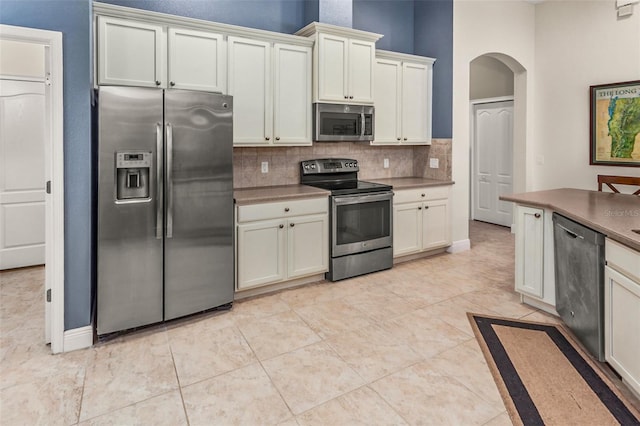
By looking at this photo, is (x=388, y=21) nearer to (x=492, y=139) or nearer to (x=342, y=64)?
(x=342, y=64)

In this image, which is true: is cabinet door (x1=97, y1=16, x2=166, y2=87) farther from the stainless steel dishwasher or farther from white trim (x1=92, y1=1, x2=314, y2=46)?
the stainless steel dishwasher

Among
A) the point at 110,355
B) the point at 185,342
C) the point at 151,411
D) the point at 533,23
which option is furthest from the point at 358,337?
the point at 533,23

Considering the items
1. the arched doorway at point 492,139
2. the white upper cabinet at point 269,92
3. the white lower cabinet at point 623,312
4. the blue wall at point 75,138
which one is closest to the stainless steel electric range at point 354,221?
the white upper cabinet at point 269,92

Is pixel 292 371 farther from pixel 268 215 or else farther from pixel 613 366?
pixel 613 366

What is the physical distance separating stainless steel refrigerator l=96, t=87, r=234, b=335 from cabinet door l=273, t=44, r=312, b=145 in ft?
2.83

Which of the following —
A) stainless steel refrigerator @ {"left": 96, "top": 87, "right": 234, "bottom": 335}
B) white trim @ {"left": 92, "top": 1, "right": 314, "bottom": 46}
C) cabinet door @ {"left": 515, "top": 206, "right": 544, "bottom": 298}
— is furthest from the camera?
cabinet door @ {"left": 515, "top": 206, "right": 544, "bottom": 298}

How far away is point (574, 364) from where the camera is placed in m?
2.48

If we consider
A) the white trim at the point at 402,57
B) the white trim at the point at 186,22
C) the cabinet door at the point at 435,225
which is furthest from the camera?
the cabinet door at the point at 435,225

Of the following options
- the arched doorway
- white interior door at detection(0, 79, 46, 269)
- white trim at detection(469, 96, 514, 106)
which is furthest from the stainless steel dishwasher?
white interior door at detection(0, 79, 46, 269)

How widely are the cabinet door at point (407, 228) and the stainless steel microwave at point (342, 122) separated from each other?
0.91 metres

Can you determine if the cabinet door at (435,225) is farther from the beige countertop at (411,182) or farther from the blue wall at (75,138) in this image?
the blue wall at (75,138)

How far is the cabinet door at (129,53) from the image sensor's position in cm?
309

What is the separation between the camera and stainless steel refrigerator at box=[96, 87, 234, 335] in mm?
2748

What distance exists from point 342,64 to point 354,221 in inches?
64.8
